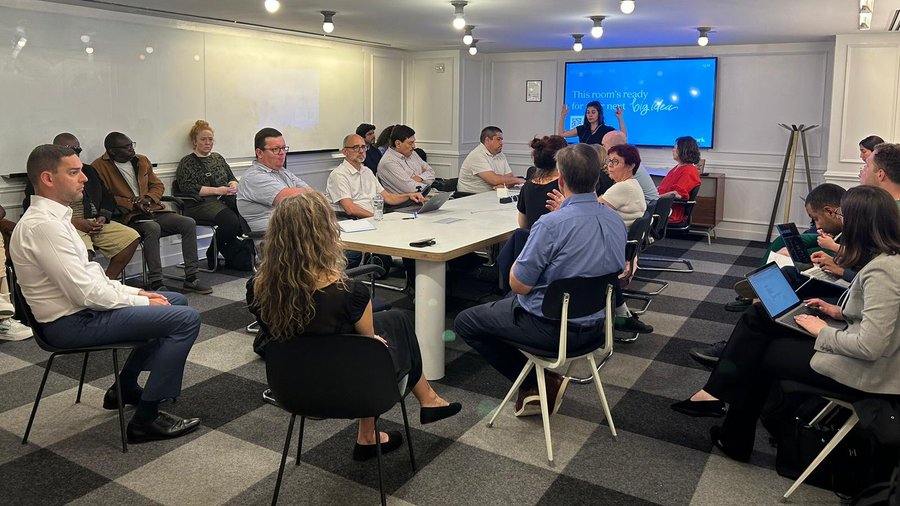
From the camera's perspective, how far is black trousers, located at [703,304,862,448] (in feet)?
9.25

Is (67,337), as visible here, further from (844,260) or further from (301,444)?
(844,260)

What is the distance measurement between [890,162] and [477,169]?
3.98 m

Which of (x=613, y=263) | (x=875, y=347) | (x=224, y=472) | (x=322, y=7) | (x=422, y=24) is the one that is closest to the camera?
(x=875, y=347)

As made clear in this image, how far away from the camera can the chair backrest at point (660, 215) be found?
18.7ft

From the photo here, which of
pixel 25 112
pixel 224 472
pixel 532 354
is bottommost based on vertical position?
pixel 224 472

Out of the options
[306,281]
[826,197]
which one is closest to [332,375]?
[306,281]

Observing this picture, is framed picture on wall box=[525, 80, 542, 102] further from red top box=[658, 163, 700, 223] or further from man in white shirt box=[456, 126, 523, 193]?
red top box=[658, 163, 700, 223]

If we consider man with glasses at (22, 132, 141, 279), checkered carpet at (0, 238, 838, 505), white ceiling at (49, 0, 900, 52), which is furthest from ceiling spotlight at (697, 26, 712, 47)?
man with glasses at (22, 132, 141, 279)

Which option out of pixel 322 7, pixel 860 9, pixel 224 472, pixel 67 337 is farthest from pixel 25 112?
pixel 860 9

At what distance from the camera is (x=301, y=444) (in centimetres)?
296

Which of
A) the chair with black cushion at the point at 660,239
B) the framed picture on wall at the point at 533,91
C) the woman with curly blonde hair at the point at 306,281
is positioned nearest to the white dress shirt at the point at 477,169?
the chair with black cushion at the point at 660,239

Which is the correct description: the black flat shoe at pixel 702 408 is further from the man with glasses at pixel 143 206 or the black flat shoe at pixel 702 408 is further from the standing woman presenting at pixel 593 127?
the standing woman presenting at pixel 593 127

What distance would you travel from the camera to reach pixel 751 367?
2920 millimetres

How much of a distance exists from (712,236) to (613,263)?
590 cm
